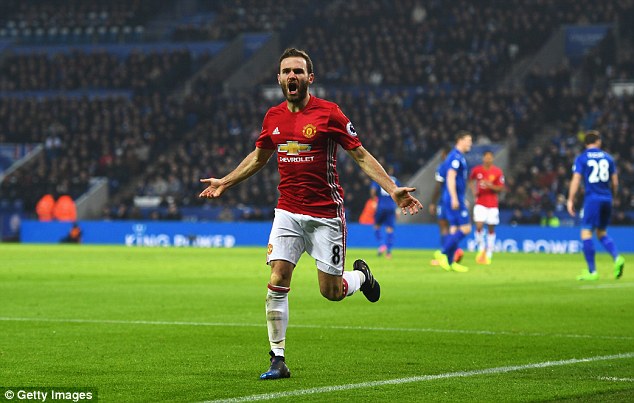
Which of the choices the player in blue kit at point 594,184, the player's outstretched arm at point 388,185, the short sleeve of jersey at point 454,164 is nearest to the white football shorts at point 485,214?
the short sleeve of jersey at point 454,164

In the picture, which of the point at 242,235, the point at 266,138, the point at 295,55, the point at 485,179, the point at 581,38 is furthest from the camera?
the point at 581,38

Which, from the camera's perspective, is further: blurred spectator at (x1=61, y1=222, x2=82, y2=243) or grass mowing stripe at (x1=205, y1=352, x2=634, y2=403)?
blurred spectator at (x1=61, y1=222, x2=82, y2=243)

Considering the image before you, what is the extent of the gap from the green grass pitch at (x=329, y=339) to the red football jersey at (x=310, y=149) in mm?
1198

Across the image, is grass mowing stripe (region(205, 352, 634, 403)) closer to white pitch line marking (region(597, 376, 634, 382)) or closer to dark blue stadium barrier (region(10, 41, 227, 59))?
white pitch line marking (region(597, 376, 634, 382))

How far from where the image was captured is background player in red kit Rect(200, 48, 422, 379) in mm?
8555

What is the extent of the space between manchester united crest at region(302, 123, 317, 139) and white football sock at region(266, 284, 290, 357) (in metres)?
1.07

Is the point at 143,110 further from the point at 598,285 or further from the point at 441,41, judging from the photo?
the point at 598,285

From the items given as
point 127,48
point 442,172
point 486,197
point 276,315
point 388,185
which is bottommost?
point 276,315

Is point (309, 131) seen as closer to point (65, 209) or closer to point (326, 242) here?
point (326, 242)

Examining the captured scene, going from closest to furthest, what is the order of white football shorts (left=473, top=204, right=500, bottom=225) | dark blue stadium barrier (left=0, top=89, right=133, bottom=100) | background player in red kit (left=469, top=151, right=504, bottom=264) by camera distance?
background player in red kit (left=469, top=151, right=504, bottom=264) < white football shorts (left=473, top=204, right=500, bottom=225) < dark blue stadium barrier (left=0, top=89, right=133, bottom=100)

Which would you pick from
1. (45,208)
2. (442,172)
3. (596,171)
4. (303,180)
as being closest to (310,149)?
(303,180)

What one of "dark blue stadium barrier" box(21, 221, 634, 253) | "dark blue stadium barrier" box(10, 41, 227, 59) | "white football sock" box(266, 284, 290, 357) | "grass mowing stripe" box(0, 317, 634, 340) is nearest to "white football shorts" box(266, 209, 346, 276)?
"white football sock" box(266, 284, 290, 357)

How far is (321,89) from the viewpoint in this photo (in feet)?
160

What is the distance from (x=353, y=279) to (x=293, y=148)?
1.32 meters
